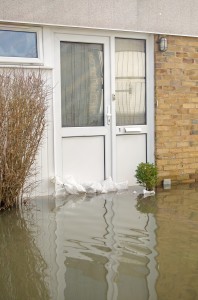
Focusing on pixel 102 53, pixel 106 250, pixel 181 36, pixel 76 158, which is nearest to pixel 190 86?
pixel 181 36

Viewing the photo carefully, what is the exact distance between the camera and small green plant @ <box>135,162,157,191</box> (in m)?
6.60

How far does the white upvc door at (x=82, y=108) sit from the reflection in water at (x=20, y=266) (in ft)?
6.31

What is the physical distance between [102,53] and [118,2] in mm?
790

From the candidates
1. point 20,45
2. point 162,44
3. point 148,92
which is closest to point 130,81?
point 148,92

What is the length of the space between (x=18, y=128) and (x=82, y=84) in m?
1.78

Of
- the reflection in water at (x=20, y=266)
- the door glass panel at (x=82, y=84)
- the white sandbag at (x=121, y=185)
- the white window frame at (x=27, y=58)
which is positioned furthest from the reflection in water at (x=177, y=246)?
the white window frame at (x=27, y=58)

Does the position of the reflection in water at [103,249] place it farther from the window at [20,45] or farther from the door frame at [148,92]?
the window at [20,45]

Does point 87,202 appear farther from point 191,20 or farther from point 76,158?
point 191,20

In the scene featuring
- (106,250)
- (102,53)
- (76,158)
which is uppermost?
(102,53)

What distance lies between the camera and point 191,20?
7.32 metres

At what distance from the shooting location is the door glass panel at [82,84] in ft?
21.9

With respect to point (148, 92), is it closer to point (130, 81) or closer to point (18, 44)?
point (130, 81)

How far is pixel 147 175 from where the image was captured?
21.6ft

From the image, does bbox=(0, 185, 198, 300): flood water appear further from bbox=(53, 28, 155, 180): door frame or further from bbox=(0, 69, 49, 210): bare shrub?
bbox=(53, 28, 155, 180): door frame
